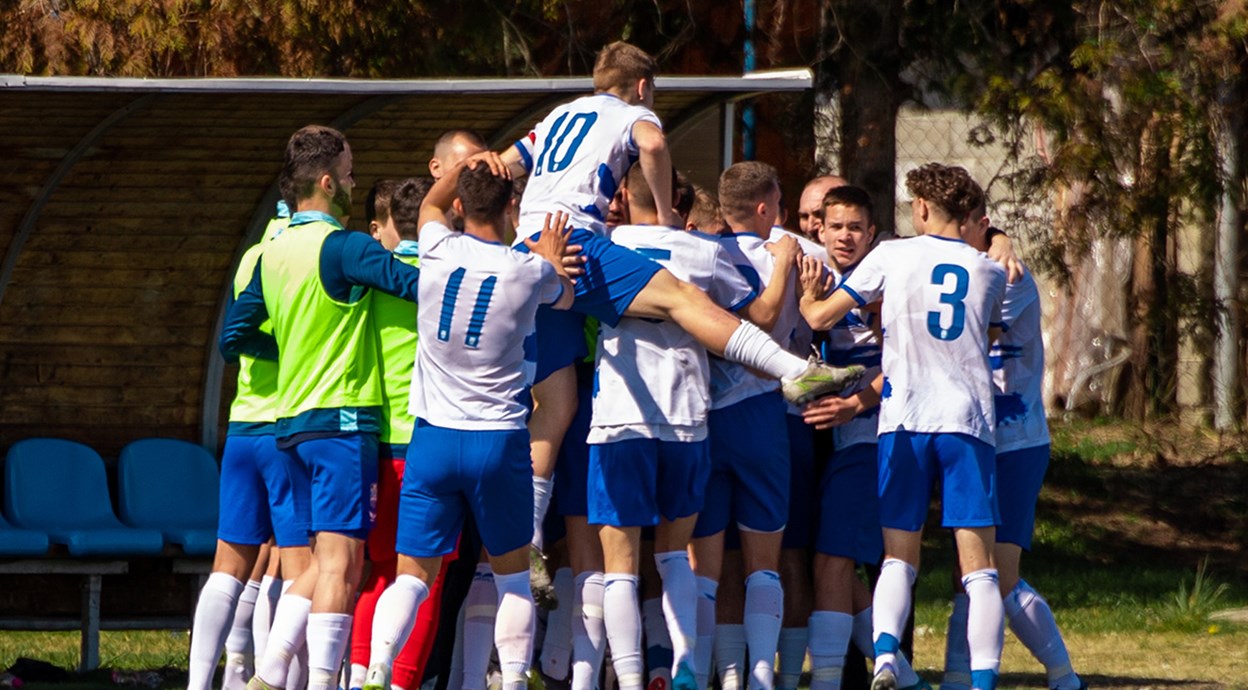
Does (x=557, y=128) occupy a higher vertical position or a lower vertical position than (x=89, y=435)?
higher

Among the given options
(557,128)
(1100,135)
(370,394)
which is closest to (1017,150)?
(1100,135)

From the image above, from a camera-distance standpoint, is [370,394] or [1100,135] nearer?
[370,394]

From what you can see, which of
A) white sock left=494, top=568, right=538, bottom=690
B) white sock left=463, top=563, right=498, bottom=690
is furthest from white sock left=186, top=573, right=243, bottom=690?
white sock left=494, top=568, right=538, bottom=690

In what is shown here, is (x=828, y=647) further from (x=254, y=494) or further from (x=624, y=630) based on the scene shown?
(x=254, y=494)

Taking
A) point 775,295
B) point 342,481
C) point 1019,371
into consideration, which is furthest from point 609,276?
point 1019,371

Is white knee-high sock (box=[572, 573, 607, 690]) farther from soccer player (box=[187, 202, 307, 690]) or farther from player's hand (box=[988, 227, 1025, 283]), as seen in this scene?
player's hand (box=[988, 227, 1025, 283])

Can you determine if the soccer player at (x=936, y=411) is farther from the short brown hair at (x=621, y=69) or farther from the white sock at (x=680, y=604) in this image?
the short brown hair at (x=621, y=69)

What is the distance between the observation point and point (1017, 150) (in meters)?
12.6

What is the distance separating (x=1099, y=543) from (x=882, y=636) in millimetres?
7874

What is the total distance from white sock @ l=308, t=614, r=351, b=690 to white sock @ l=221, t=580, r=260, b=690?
75 cm

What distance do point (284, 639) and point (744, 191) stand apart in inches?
100

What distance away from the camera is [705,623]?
291 inches

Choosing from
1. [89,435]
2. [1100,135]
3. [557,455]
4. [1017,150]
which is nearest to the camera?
[557,455]

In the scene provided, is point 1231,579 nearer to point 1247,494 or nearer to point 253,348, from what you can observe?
point 1247,494
